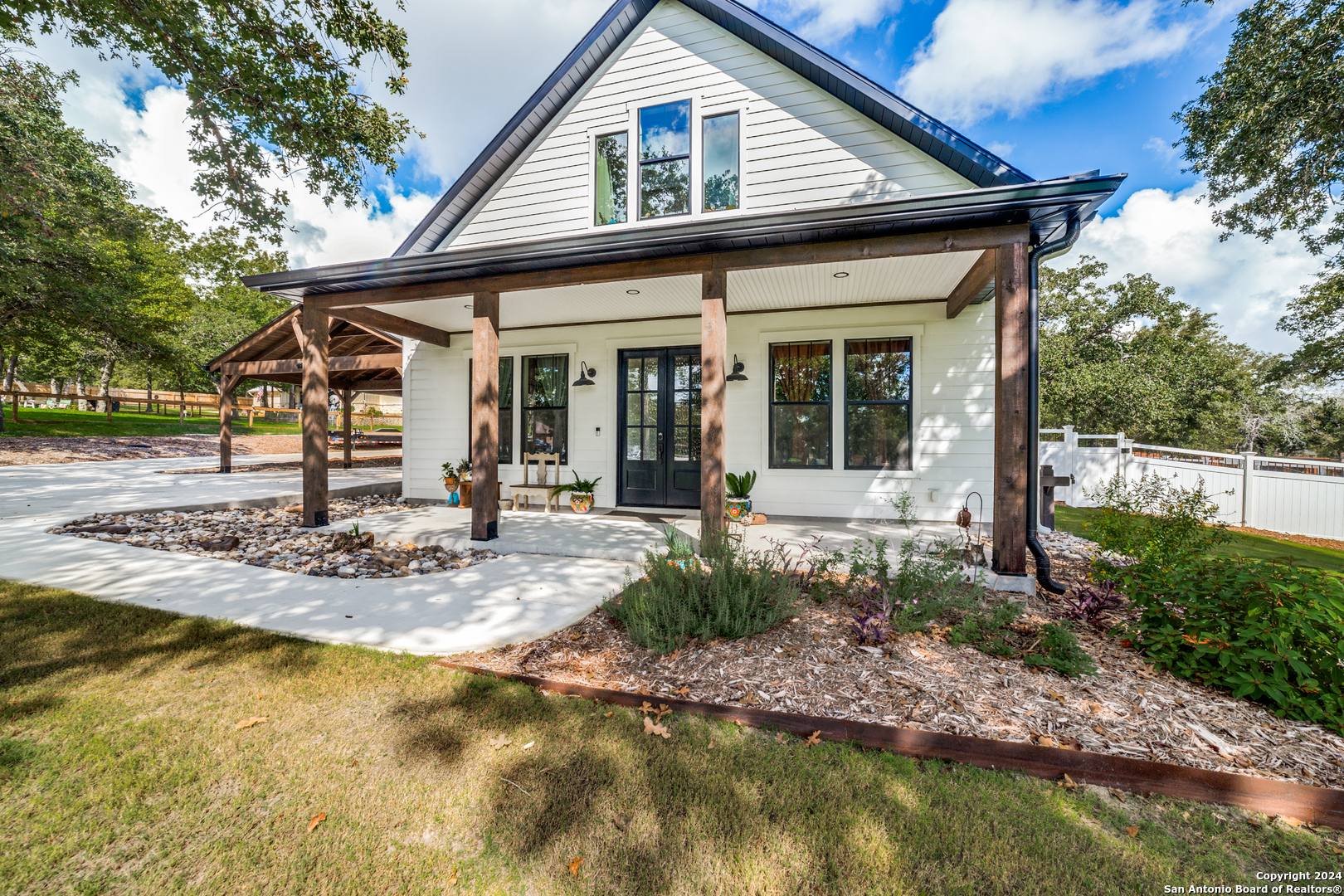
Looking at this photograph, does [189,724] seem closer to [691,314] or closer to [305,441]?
[305,441]

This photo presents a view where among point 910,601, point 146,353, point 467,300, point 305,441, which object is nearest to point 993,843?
point 910,601

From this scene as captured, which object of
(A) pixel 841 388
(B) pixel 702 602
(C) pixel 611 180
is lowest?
(B) pixel 702 602

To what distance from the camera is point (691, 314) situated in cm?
688

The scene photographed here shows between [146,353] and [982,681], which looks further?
[146,353]

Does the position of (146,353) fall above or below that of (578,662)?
above

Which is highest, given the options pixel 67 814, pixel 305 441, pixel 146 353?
pixel 146 353

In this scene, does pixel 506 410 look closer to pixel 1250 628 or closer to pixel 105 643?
pixel 105 643

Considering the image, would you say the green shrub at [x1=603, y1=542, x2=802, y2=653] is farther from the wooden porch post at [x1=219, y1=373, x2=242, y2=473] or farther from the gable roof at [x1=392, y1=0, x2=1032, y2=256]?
the wooden porch post at [x1=219, y1=373, x2=242, y2=473]

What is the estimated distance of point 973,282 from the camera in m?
4.98

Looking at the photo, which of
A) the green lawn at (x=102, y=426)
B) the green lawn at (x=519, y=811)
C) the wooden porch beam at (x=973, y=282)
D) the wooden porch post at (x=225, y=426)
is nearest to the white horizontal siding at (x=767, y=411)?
the wooden porch beam at (x=973, y=282)

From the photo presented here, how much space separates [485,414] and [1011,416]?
4.66m

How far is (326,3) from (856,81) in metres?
6.26

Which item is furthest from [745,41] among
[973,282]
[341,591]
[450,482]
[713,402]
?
[341,591]

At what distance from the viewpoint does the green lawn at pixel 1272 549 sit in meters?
5.63
